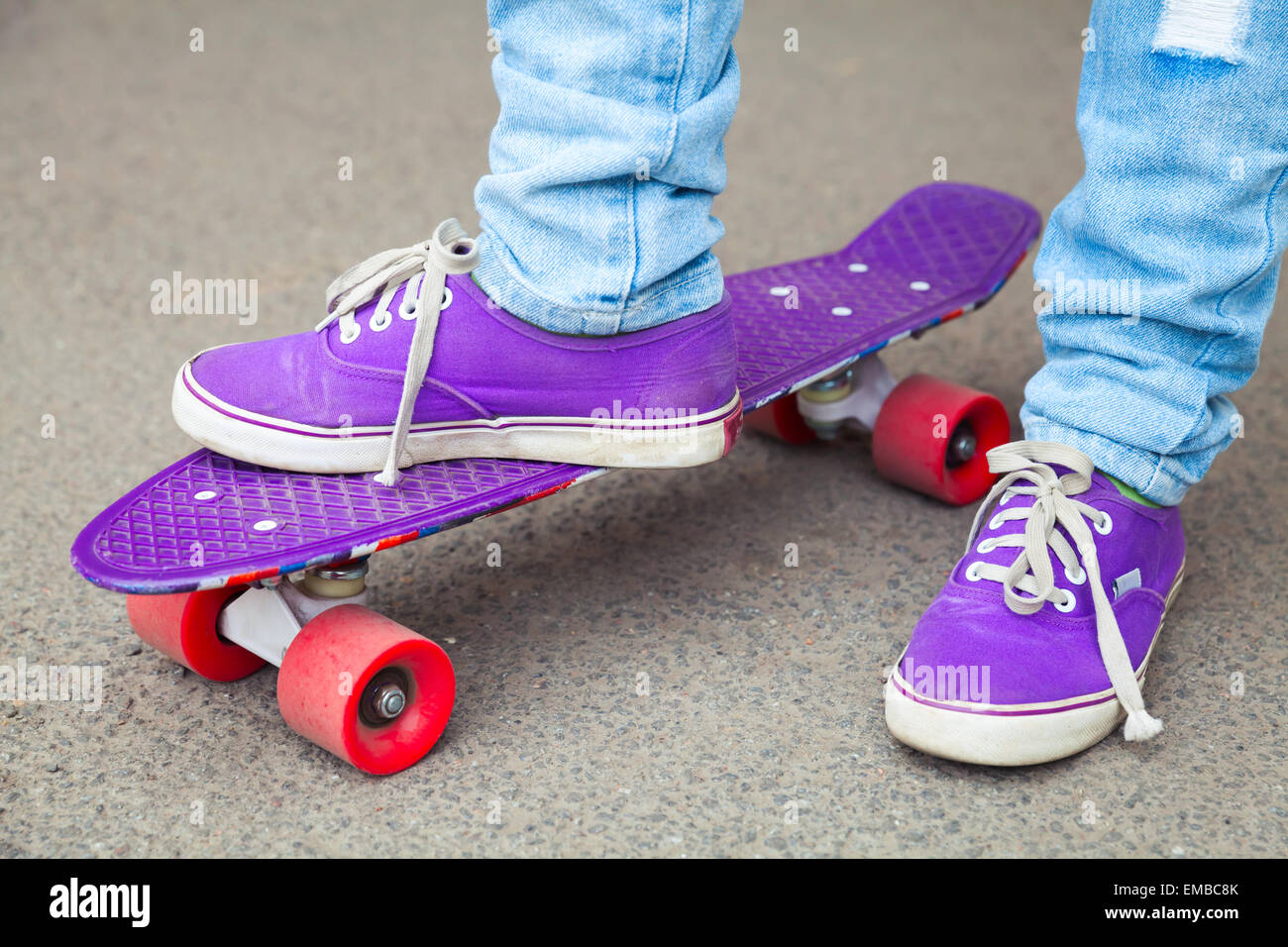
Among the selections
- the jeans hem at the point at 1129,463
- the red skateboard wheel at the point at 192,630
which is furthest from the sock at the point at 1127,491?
the red skateboard wheel at the point at 192,630

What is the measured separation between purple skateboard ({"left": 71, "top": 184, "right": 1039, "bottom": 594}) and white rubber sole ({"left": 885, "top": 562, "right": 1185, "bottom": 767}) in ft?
→ 1.38

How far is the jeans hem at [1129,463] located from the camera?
1.37m

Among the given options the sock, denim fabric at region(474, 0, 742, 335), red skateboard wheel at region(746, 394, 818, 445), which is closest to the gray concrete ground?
red skateboard wheel at region(746, 394, 818, 445)

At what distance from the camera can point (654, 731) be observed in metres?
1.33

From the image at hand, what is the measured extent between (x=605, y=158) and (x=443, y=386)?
0.30 meters

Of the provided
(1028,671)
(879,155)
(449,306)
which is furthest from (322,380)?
(879,155)

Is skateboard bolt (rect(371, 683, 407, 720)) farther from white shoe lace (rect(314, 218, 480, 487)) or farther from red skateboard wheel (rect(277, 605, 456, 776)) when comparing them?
white shoe lace (rect(314, 218, 480, 487))

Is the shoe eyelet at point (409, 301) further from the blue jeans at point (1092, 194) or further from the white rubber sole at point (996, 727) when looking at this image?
the white rubber sole at point (996, 727)

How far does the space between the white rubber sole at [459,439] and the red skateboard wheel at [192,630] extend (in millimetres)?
160

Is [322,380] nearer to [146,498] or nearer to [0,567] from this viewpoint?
[146,498]

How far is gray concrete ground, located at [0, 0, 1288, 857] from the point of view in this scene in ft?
3.95

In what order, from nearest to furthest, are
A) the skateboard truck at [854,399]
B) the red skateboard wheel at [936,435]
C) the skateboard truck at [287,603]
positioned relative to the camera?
the skateboard truck at [287,603]
the red skateboard wheel at [936,435]
the skateboard truck at [854,399]

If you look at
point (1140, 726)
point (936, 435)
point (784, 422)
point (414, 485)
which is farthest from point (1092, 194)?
point (414, 485)
